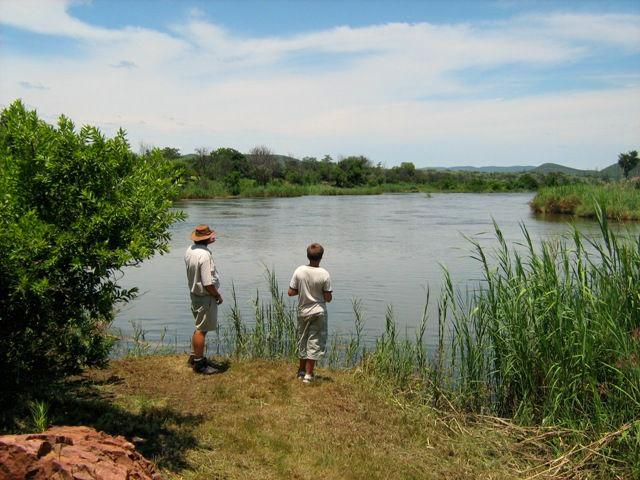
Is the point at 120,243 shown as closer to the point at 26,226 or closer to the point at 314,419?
the point at 26,226

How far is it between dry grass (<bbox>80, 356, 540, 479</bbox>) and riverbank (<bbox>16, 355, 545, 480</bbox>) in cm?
1

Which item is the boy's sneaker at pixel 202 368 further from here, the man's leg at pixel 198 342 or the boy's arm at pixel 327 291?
the boy's arm at pixel 327 291

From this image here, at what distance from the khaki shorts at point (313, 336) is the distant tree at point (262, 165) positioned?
223 feet

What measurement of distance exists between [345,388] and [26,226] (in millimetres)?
3983

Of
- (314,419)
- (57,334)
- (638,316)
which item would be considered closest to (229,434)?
(314,419)

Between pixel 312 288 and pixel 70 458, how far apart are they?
3.69 m

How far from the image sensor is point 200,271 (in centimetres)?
711

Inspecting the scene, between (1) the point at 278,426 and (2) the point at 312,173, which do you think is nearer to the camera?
(1) the point at 278,426

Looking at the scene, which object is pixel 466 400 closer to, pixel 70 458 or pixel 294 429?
pixel 294 429

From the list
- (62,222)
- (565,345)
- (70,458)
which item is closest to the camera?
(70,458)

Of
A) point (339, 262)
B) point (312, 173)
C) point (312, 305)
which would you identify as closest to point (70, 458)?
point (312, 305)

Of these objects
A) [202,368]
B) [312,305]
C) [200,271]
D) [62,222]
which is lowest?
[202,368]

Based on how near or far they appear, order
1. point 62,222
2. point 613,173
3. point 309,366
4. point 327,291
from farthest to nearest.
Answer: point 613,173 < point 309,366 < point 327,291 < point 62,222

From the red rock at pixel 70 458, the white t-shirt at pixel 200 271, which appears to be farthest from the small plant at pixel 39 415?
the white t-shirt at pixel 200 271
